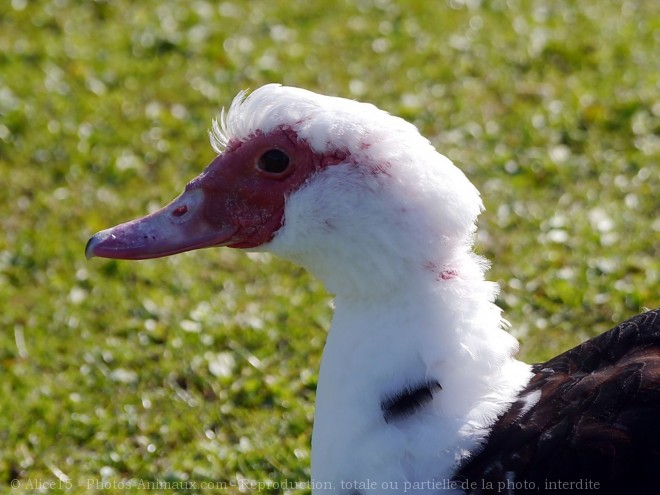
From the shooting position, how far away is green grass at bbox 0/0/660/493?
4891mm

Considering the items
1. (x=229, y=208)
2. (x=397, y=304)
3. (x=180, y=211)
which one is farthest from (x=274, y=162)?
(x=397, y=304)

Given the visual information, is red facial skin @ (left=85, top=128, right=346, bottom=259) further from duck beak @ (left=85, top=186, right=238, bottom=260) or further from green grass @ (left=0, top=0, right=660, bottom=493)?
green grass @ (left=0, top=0, right=660, bottom=493)

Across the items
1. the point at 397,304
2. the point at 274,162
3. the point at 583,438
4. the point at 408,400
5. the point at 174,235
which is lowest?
the point at 583,438

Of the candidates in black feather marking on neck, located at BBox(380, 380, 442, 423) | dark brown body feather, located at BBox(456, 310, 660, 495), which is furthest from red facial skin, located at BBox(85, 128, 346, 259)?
dark brown body feather, located at BBox(456, 310, 660, 495)

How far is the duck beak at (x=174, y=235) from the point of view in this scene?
3.64 meters

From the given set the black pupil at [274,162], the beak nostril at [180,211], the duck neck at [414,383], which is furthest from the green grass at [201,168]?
the black pupil at [274,162]

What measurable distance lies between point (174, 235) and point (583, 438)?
1525 millimetres

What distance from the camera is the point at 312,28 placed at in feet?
26.9

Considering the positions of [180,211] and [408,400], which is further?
[180,211]

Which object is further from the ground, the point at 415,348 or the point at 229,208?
the point at 229,208

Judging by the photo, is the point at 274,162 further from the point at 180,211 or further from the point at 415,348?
the point at 415,348

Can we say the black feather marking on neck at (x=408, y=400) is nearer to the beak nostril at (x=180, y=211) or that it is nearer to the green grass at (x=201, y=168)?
the beak nostril at (x=180, y=211)

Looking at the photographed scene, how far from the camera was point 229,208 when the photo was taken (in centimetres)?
Answer: 360

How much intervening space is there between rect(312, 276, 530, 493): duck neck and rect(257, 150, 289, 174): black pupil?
0.50 m
